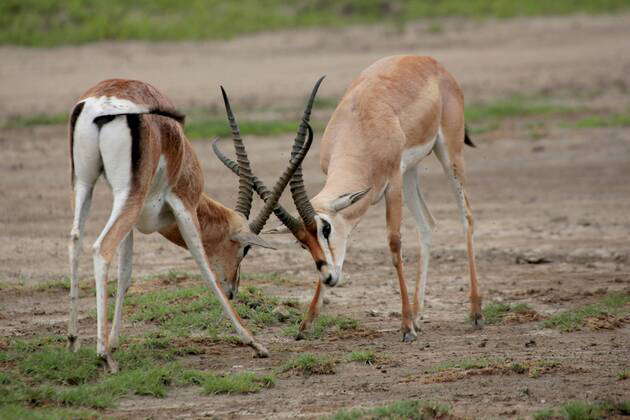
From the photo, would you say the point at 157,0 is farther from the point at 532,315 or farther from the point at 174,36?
the point at 532,315

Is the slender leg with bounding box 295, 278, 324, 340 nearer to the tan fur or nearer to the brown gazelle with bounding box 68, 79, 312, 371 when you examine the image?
the tan fur

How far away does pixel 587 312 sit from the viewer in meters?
9.03

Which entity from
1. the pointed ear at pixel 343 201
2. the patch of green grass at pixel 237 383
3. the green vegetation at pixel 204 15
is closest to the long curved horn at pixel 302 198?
the pointed ear at pixel 343 201

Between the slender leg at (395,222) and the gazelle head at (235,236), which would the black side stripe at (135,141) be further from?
the slender leg at (395,222)

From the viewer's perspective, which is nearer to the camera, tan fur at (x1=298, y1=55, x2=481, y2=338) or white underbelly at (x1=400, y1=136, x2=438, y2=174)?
tan fur at (x1=298, y1=55, x2=481, y2=338)

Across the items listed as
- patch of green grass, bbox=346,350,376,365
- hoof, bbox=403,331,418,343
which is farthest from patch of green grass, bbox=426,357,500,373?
hoof, bbox=403,331,418,343

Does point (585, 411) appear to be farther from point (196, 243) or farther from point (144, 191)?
point (144, 191)

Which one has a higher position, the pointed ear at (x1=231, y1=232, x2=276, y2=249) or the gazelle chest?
the gazelle chest

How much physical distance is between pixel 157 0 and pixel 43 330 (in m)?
14.8

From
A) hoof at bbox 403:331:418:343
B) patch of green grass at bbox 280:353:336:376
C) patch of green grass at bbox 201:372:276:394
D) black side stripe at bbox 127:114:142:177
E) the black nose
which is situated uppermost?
black side stripe at bbox 127:114:142:177

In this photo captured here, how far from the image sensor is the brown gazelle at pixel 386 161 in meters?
8.33

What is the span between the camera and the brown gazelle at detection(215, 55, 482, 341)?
833 centimetres

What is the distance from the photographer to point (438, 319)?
9.40 m

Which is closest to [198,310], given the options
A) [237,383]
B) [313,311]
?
[313,311]
